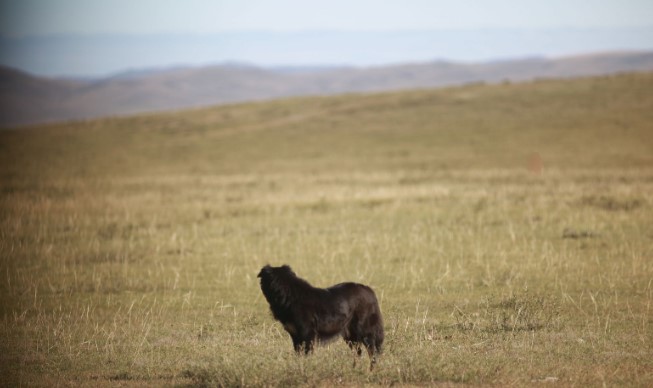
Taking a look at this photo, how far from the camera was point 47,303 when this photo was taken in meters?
14.4

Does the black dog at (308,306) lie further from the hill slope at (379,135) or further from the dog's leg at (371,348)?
the hill slope at (379,135)

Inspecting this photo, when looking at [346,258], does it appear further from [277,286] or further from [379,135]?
[379,135]

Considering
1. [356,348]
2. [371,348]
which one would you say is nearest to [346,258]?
[356,348]

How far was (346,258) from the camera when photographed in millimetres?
18516

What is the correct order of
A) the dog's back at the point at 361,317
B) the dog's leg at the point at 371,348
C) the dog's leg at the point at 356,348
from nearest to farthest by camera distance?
1. the dog's back at the point at 361,317
2. the dog's leg at the point at 371,348
3. the dog's leg at the point at 356,348

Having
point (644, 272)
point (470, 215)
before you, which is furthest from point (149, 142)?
point (644, 272)

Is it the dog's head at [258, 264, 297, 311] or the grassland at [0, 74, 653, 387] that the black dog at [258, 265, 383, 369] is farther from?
the grassland at [0, 74, 653, 387]

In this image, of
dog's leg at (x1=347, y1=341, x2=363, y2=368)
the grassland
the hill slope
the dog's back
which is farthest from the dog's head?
the hill slope

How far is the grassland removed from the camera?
9.56 m

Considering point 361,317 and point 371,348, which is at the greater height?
point 361,317

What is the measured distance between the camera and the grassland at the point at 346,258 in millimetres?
9562

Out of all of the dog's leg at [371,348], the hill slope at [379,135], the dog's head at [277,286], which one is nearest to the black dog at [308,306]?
the dog's head at [277,286]

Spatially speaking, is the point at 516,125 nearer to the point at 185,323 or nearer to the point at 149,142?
the point at 149,142

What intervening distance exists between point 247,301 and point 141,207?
53.9 ft
